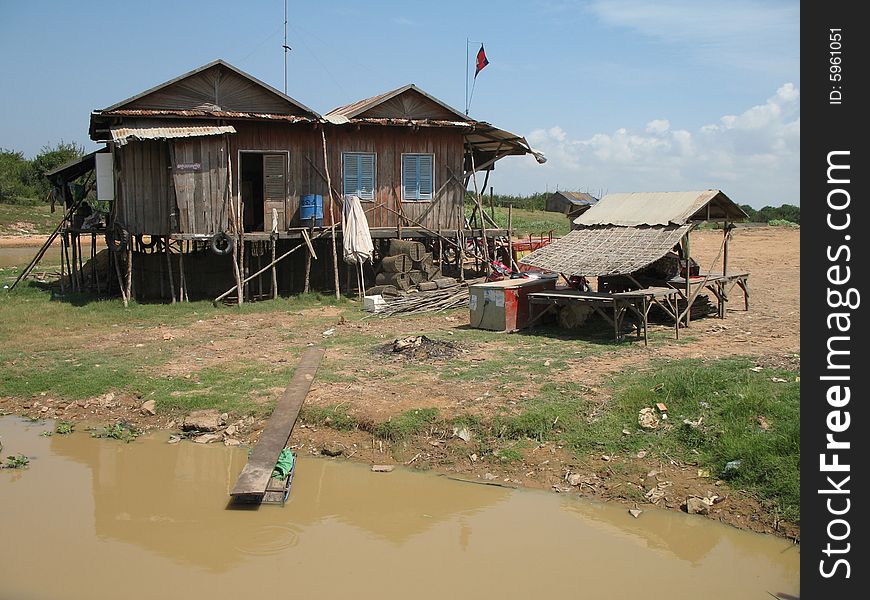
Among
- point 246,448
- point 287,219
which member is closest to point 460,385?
point 246,448

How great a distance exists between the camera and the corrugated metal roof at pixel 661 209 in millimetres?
14031

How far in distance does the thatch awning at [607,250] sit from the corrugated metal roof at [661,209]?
160 millimetres

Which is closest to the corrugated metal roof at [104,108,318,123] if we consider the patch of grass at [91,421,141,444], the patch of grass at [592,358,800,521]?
the patch of grass at [91,421,141,444]

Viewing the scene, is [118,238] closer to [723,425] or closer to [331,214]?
[331,214]

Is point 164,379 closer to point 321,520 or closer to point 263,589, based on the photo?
point 321,520

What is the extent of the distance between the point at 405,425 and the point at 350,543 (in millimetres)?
2163

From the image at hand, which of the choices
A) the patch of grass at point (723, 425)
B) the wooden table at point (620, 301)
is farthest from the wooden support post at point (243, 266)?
the patch of grass at point (723, 425)

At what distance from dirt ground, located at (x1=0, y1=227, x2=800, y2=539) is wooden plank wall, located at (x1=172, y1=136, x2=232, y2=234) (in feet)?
7.58

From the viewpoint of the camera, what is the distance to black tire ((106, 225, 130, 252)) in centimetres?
1730

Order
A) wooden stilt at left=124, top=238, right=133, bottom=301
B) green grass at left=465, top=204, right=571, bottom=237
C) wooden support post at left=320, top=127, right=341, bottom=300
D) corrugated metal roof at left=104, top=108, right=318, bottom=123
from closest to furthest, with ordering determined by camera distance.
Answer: corrugated metal roof at left=104, top=108, right=318, bottom=123 → wooden stilt at left=124, top=238, right=133, bottom=301 → wooden support post at left=320, top=127, right=341, bottom=300 → green grass at left=465, top=204, right=571, bottom=237

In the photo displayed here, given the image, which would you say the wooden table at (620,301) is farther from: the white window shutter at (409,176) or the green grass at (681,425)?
the white window shutter at (409,176)

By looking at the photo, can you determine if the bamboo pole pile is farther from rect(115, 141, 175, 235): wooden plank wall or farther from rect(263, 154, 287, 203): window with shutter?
rect(115, 141, 175, 235): wooden plank wall

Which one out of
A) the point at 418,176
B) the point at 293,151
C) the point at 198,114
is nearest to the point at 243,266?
the point at 293,151

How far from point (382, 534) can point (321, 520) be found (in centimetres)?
62
